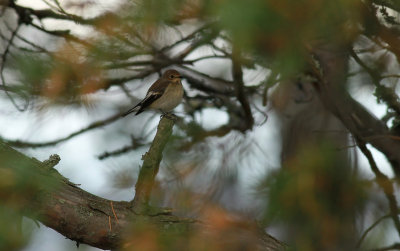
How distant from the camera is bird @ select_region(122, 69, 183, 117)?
556 cm

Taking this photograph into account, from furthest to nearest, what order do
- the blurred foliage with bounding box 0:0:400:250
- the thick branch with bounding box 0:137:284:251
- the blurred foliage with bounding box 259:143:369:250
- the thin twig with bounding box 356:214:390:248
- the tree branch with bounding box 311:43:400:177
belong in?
the tree branch with bounding box 311:43:400:177 < the thin twig with bounding box 356:214:390:248 < the thick branch with bounding box 0:137:284:251 < the blurred foliage with bounding box 259:143:369:250 < the blurred foliage with bounding box 0:0:400:250

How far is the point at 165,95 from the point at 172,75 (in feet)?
1.03

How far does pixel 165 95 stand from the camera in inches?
229

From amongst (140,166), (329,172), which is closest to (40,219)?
(140,166)

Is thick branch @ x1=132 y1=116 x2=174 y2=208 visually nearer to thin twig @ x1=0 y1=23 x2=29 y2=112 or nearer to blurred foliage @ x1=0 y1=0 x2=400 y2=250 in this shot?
blurred foliage @ x1=0 y1=0 x2=400 y2=250

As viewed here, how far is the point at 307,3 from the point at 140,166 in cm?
178

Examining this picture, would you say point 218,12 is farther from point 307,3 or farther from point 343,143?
point 343,143

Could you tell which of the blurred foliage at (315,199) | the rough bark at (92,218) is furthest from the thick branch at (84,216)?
the blurred foliage at (315,199)

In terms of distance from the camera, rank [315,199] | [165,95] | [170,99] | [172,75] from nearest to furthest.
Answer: [315,199], [170,99], [165,95], [172,75]

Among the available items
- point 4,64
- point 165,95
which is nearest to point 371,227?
point 4,64

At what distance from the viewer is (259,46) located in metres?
Answer: 1.82

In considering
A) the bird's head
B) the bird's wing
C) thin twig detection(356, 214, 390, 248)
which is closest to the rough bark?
thin twig detection(356, 214, 390, 248)

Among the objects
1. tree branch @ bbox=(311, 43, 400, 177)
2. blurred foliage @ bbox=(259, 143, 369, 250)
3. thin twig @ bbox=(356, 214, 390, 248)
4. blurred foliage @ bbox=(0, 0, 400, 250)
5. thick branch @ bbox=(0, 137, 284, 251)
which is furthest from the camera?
tree branch @ bbox=(311, 43, 400, 177)

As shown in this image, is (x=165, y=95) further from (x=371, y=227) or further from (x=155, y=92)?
(x=371, y=227)
